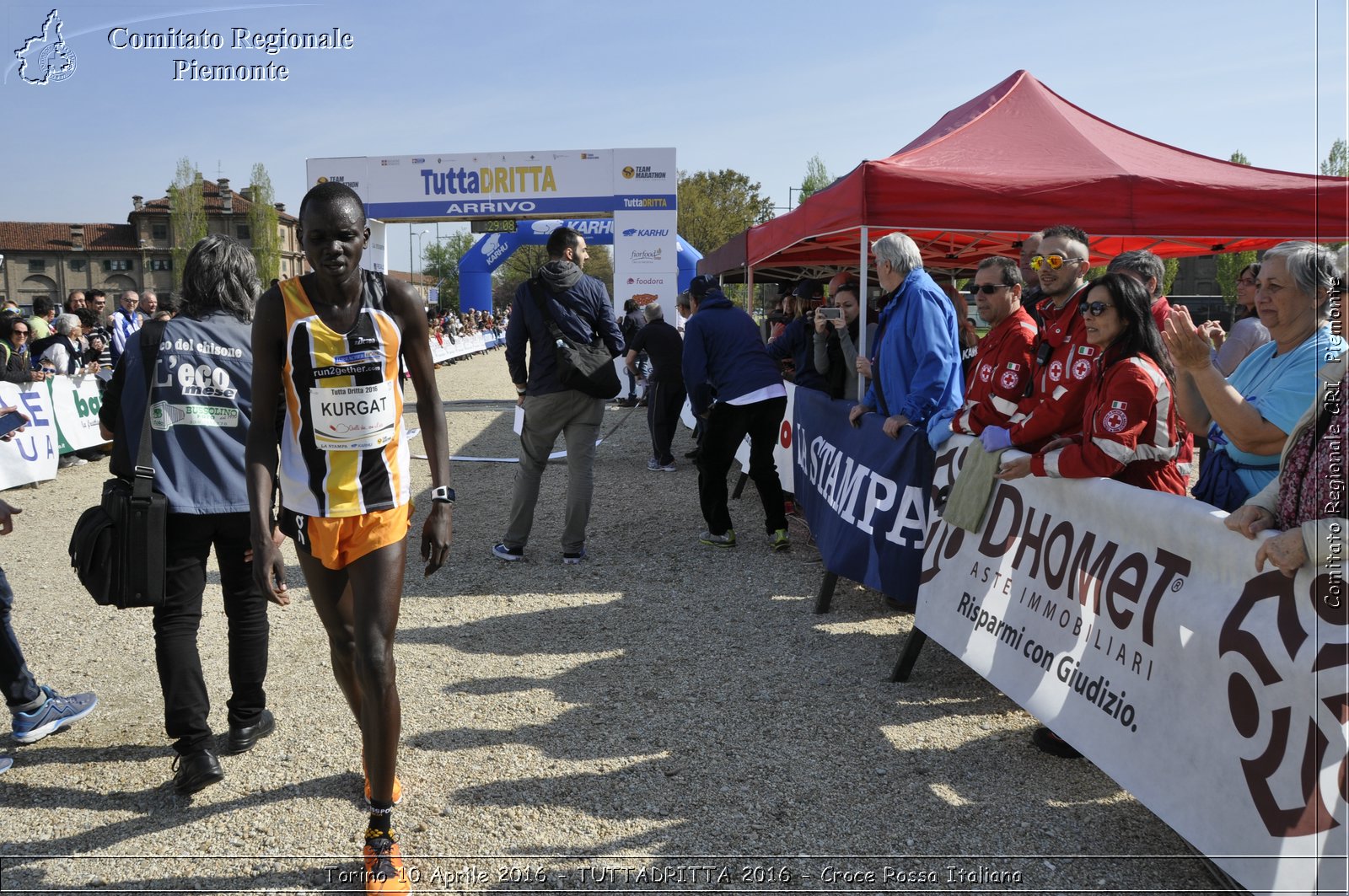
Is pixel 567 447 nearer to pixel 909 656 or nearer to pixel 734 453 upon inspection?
pixel 734 453

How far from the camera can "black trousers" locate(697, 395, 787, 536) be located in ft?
21.3

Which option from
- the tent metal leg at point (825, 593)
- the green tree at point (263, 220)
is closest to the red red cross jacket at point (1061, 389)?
the tent metal leg at point (825, 593)

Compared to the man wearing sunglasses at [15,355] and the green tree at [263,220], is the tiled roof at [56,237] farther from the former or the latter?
the man wearing sunglasses at [15,355]

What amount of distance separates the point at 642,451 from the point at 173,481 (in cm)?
819

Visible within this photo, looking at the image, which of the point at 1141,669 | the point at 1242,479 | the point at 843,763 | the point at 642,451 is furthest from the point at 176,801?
the point at 642,451

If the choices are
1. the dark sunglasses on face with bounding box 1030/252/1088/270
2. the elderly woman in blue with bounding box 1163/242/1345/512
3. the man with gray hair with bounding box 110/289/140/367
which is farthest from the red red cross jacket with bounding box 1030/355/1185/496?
the man with gray hair with bounding box 110/289/140/367

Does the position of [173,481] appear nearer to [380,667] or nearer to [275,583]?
[275,583]

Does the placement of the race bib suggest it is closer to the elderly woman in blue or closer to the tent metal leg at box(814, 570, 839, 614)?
the elderly woman in blue

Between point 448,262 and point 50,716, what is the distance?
91185 mm

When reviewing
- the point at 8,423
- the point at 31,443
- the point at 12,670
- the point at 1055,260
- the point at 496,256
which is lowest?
the point at 12,670

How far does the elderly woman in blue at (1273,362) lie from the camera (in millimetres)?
2693

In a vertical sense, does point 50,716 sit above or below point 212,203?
below

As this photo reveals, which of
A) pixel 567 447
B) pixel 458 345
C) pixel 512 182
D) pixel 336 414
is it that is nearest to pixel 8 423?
pixel 336 414

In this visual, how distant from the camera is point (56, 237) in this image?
8319cm
